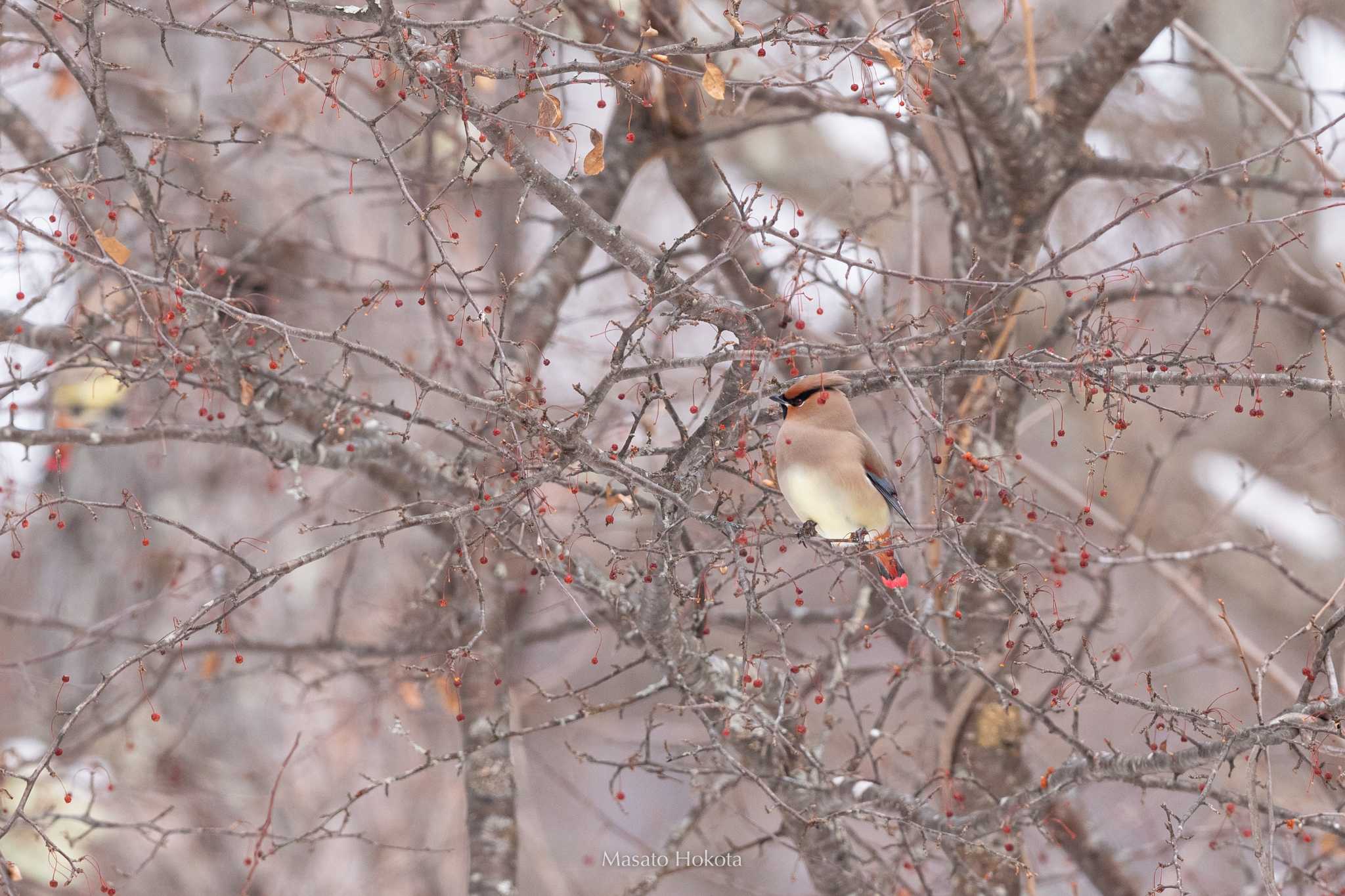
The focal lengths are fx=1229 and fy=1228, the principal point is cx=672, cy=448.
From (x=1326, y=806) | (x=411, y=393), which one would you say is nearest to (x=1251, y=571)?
(x=1326, y=806)

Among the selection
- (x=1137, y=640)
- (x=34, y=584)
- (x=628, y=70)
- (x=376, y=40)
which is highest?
(x=34, y=584)

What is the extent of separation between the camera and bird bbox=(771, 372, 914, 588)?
3.38 metres

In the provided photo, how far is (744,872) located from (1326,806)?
527cm

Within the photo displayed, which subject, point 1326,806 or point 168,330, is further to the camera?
point 1326,806

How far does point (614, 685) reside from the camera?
9188 millimetres

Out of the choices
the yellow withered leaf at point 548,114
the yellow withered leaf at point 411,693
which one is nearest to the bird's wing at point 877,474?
the yellow withered leaf at point 548,114

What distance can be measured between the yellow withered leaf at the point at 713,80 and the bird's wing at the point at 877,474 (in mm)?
1433

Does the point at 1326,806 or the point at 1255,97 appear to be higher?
the point at 1255,97

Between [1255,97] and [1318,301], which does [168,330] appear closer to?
[1255,97]

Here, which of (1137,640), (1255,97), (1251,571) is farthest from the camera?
(1251,571)

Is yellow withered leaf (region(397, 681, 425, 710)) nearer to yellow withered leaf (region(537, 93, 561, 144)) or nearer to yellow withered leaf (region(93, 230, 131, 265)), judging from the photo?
yellow withered leaf (region(93, 230, 131, 265))

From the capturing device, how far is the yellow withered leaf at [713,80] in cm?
233

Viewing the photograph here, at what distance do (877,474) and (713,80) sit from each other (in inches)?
60.8

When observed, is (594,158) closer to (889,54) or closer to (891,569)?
(889,54)
